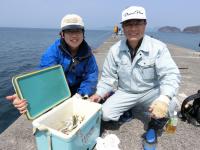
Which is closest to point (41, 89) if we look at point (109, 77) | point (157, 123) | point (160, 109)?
point (109, 77)

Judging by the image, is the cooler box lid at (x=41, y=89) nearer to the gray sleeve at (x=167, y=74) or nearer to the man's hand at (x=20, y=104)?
the man's hand at (x=20, y=104)

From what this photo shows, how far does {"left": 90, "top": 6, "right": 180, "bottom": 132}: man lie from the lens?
10.7 feet

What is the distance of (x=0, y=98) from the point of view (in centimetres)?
885

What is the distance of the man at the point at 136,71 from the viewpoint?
10.7ft

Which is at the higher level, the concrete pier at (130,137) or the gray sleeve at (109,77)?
the gray sleeve at (109,77)

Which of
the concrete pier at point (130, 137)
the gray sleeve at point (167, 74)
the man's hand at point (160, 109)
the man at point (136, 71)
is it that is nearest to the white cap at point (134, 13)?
the man at point (136, 71)

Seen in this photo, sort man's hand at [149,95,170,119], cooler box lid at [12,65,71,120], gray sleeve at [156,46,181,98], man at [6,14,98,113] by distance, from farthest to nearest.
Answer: man at [6,14,98,113], gray sleeve at [156,46,181,98], man's hand at [149,95,170,119], cooler box lid at [12,65,71,120]

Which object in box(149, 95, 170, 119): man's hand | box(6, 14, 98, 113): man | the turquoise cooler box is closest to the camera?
the turquoise cooler box

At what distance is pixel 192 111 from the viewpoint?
3854 millimetres

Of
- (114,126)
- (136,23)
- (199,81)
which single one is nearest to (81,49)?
(136,23)

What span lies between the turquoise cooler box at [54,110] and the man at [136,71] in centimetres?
49

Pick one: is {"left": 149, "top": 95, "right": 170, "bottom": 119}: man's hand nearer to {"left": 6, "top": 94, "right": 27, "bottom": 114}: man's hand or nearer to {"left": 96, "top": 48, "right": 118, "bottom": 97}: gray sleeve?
{"left": 96, "top": 48, "right": 118, "bottom": 97}: gray sleeve

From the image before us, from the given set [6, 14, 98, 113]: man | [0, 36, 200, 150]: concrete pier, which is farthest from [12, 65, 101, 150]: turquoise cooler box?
[0, 36, 200, 150]: concrete pier

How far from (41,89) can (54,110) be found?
33cm
